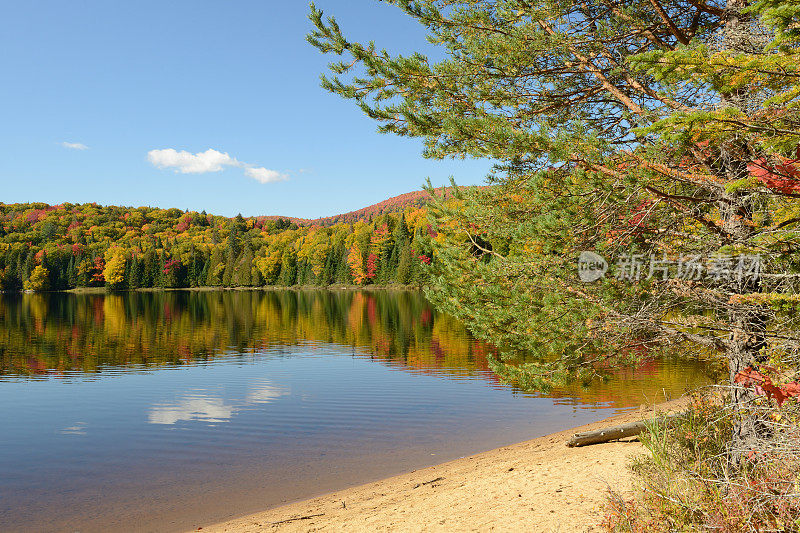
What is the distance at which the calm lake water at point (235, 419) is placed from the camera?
9.30 meters

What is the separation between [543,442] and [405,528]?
5.68 metres

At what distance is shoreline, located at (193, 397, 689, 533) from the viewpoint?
243 inches

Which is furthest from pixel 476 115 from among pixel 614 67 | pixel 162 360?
pixel 162 360

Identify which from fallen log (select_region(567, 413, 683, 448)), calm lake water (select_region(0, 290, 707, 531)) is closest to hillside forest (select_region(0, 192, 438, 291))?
calm lake water (select_region(0, 290, 707, 531))

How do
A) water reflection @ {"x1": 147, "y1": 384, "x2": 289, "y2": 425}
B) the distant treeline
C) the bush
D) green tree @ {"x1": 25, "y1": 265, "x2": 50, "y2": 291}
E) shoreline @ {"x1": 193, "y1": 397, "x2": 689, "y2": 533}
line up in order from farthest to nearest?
green tree @ {"x1": 25, "y1": 265, "x2": 50, "y2": 291} → the distant treeline → water reflection @ {"x1": 147, "y1": 384, "x2": 289, "y2": 425} → shoreline @ {"x1": 193, "y1": 397, "x2": 689, "y2": 533} → the bush

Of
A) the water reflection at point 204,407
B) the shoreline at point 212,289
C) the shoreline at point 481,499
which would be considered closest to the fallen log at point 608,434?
the shoreline at point 481,499

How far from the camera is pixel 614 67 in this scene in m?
7.48

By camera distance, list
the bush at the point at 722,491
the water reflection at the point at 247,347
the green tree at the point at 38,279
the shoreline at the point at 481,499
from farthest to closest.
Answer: the green tree at the point at 38,279 → the water reflection at the point at 247,347 → the shoreline at the point at 481,499 → the bush at the point at 722,491

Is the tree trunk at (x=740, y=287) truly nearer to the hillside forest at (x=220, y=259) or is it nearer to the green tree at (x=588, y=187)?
the green tree at (x=588, y=187)

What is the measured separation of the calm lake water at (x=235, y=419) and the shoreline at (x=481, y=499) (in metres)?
0.96

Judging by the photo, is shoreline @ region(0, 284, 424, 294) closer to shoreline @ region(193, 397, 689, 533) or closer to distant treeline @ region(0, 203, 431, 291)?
distant treeline @ region(0, 203, 431, 291)

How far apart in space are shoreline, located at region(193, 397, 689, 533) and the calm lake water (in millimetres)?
958

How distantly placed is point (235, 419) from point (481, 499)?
29.8ft

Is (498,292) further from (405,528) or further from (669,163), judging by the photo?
(405,528)
